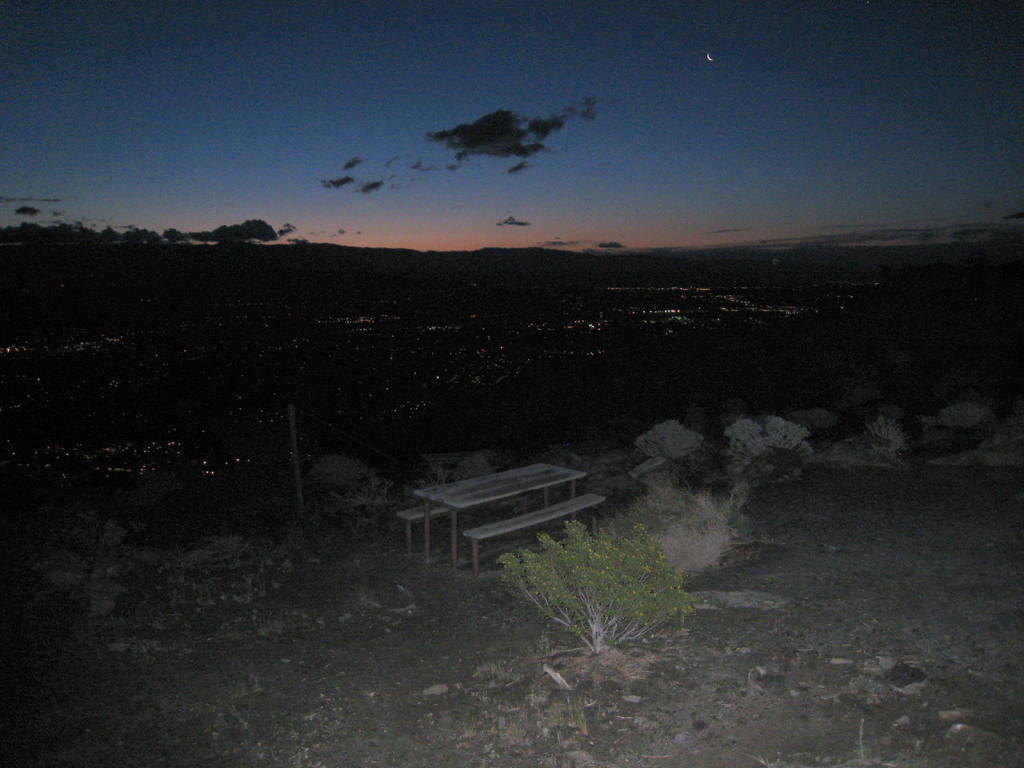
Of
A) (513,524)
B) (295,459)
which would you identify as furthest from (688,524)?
(295,459)

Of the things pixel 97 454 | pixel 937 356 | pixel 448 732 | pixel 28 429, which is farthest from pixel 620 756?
pixel 28 429

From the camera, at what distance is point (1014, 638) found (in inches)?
146

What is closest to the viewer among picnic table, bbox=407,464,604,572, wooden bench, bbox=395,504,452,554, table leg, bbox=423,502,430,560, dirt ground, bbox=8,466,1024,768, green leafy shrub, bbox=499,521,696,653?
dirt ground, bbox=8,466,1024,768

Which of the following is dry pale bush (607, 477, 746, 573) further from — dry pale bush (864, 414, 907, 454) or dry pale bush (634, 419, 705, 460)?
dry pale bush (864, 414, 907, 454)

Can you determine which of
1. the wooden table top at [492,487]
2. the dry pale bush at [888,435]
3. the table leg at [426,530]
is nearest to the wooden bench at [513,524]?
the wooden table top at [492,487]

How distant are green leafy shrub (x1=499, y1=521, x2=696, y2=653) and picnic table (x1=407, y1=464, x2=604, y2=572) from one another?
162 centimetres

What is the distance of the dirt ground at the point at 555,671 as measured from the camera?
314 cm

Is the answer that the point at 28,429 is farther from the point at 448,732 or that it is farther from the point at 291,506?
the point at 448,732

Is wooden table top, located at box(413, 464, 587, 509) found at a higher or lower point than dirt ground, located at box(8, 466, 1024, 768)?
higher

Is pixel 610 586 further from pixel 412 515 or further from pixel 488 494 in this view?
pixel 412 515

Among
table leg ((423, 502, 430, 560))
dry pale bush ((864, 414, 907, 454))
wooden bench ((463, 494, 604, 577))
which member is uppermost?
dry pale bush ((864, 414, 907, 454))

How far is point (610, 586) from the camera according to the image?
3.91m

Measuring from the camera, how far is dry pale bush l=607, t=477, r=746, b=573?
5488mm

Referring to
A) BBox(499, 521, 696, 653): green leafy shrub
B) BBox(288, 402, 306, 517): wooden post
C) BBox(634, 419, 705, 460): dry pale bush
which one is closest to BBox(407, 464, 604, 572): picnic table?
BBox(499, 521, 696, 653): green leafy shrub
